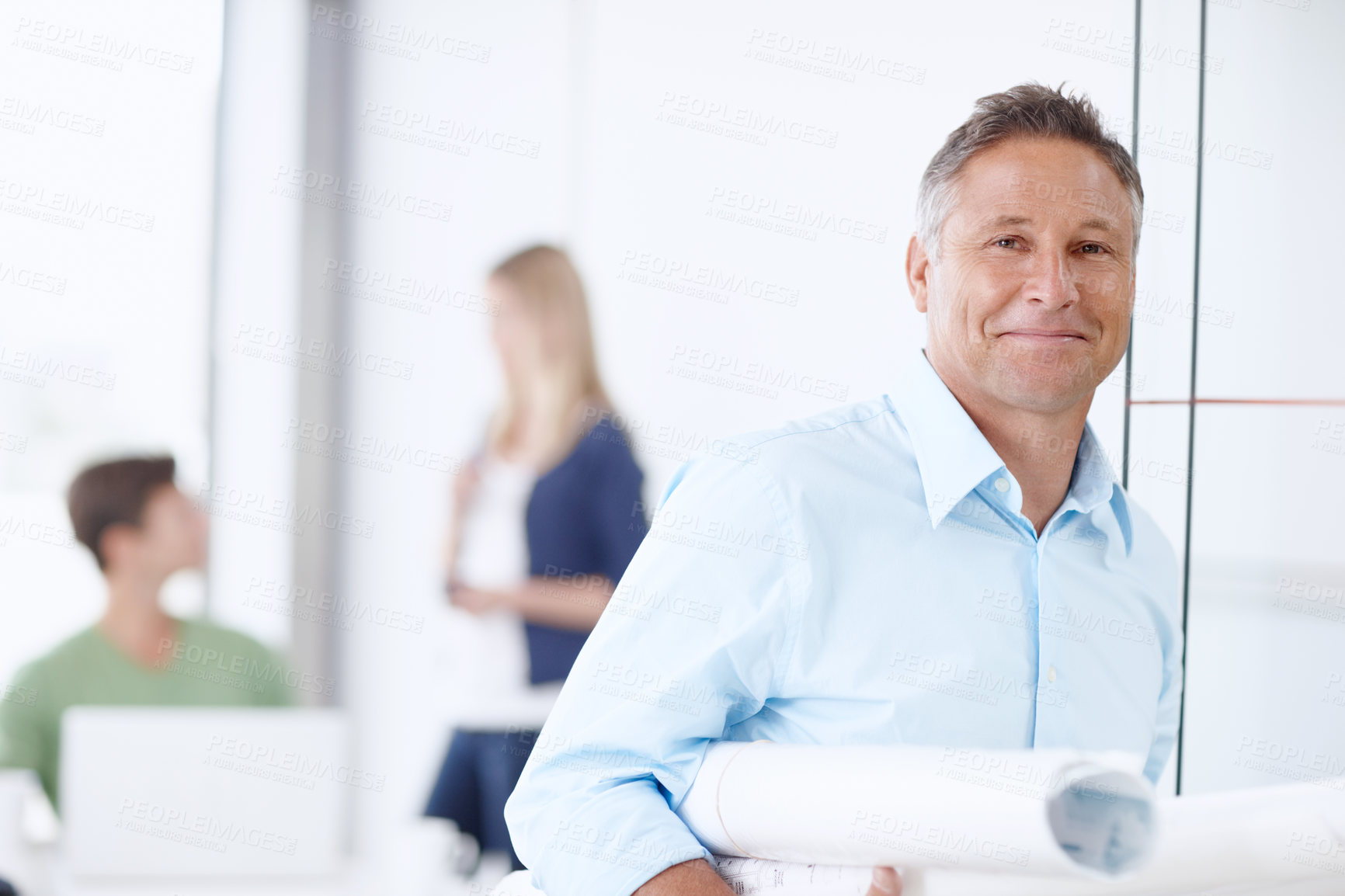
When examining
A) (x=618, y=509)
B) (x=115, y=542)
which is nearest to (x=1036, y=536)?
(x=618, y=509)

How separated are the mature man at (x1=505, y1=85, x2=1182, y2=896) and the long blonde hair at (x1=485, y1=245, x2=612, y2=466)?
1465 mm

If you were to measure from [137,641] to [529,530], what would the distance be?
80 centimetres

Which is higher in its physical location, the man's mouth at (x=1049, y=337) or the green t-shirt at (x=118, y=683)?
the man's mouth at (x=1049, y=337)

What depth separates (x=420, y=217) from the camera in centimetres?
361

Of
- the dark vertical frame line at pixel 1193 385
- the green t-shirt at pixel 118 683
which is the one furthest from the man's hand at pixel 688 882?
the green t-shirt at pixel 118 683

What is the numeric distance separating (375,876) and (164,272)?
181 centimetres

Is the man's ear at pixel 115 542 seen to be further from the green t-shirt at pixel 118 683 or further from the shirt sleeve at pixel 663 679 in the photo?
the shirt sleeve at pixel 663 679

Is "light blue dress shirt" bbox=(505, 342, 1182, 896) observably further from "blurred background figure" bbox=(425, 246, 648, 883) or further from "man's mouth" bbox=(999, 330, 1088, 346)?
"blurred background figure" bbox=(425, 246, 648, 883)

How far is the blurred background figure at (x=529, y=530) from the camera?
2350 mm

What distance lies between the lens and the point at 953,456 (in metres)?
0.87

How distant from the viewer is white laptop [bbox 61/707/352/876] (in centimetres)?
187

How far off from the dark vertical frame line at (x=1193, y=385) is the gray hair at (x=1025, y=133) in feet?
0.32

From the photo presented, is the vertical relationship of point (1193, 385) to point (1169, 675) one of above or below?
above

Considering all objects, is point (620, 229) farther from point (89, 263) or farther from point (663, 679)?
point (663, 679)
